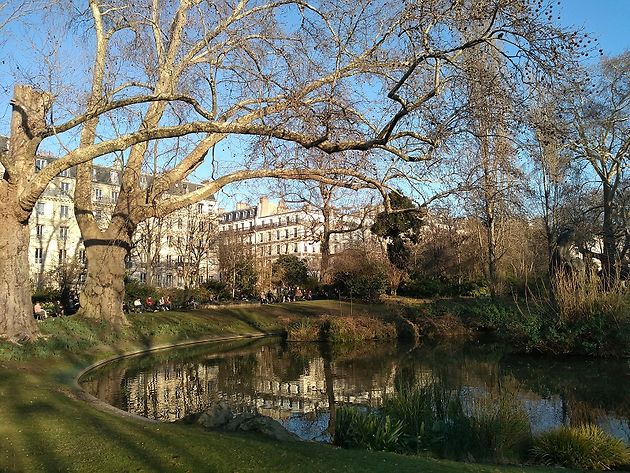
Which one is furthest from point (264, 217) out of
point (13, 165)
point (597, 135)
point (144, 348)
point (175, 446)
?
point (175, 446)

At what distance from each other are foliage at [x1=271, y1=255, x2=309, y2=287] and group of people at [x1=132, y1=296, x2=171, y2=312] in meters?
13.4

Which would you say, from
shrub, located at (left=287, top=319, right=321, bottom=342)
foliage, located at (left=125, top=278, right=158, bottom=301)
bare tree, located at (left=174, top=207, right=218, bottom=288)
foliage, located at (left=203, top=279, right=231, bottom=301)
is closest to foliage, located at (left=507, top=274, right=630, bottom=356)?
shrub, located at (left=287, top=319, right=321, bottom=342)

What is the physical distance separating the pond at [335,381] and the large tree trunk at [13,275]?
7.89ft

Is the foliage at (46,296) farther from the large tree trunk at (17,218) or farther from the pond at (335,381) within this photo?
the large tree trunk at (17,218)

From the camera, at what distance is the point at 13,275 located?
1581cm

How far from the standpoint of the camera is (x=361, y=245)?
53812 mm

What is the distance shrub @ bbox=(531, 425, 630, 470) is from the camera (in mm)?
7941

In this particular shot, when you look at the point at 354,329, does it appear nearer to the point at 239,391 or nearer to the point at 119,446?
the point at 239,391

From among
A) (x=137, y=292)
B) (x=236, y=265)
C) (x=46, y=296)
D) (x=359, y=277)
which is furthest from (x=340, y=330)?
(x=236, y=265)

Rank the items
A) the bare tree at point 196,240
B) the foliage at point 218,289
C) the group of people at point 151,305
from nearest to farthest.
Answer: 1. the group of people at point 151,305
2. the foliage at point 218,289
3. the bare tree at point 196,240

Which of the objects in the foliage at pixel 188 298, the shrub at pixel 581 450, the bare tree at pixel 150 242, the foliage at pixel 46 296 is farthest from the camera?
the bare tree at pixel 150 242

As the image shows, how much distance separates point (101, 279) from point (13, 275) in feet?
20.3

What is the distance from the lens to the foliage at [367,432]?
824 cm

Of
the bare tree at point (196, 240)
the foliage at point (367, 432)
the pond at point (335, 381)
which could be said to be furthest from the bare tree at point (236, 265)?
the foliage at point (367, 432)
